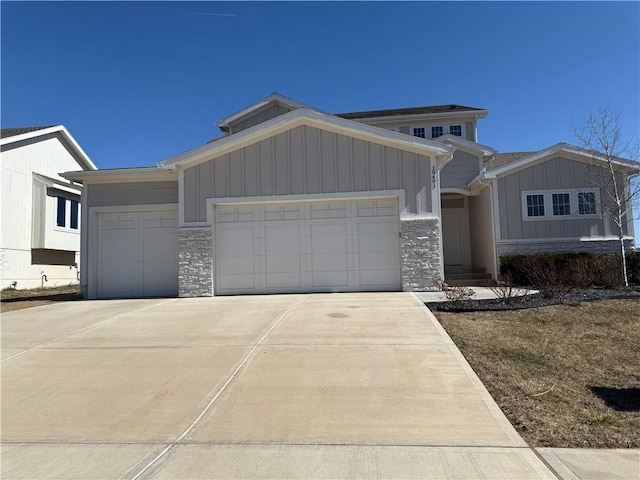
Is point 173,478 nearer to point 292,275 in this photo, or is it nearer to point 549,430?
point 549,430

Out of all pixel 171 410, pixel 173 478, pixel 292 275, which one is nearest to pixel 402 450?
pixel 173 478

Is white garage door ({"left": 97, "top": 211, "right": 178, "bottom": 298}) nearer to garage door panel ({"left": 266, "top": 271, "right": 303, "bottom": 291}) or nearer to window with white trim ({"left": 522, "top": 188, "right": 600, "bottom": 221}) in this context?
garage door panel ({"left": 266, "top": 271, "right": 303, "bottom": 291})

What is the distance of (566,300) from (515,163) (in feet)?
22.6

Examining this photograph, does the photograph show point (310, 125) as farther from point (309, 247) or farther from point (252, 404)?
point (252, 404)

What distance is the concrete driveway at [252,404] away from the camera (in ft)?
11.1

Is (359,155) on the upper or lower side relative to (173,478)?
upper

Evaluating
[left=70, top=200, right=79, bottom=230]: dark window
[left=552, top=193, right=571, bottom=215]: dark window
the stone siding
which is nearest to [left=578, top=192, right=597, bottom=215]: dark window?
[left=552, top=193, right=571, bottom=215]: dark window

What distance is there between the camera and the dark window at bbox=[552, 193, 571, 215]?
1448cm

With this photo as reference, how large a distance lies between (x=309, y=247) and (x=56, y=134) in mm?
17474

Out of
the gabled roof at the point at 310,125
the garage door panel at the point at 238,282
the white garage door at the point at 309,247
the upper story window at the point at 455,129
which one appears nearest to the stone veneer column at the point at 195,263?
the white garage door at the point at 309,247

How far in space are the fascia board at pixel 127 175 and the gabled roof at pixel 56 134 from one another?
847 cm

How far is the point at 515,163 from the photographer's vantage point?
47.3 feet

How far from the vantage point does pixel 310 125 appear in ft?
39.4

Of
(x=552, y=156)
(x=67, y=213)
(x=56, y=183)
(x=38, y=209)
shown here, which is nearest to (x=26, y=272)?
(x=38, y=209)
